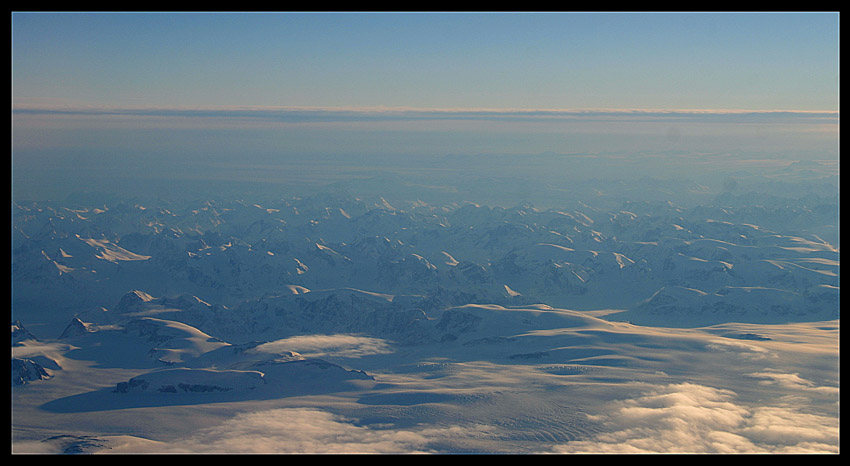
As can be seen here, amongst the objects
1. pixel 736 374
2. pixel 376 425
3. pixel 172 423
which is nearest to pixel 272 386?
pixel 172 423

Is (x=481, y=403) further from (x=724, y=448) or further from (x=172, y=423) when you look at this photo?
(x=172, y=423)

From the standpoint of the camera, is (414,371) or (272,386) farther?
(414,371)

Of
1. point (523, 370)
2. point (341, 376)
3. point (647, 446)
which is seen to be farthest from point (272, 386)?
point (647, 446)

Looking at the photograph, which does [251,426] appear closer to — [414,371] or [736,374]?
[414,371]

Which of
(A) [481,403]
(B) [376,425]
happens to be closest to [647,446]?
(A) [481,403]
